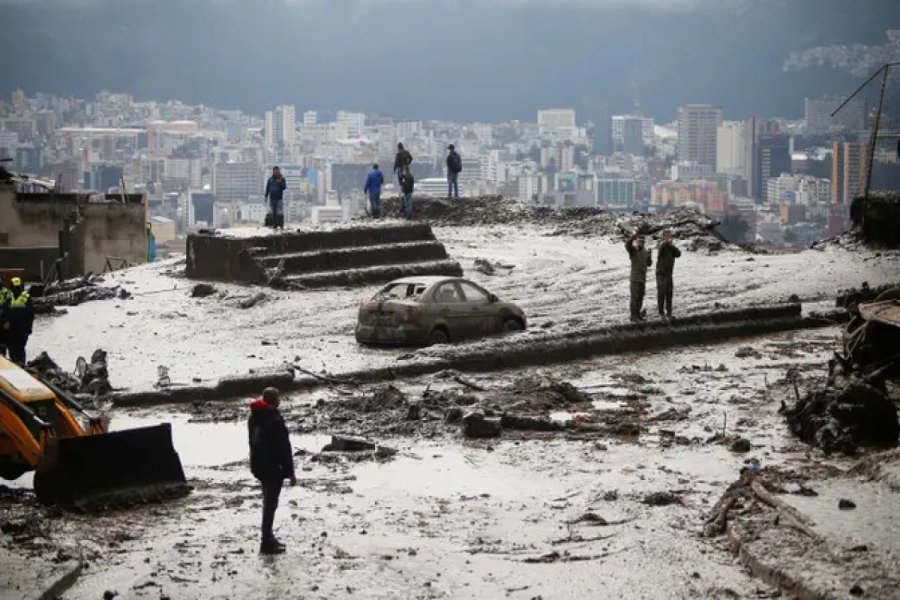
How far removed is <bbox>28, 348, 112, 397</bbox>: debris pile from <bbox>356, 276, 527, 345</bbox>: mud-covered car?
504 centimetres

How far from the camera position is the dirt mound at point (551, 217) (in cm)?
4231

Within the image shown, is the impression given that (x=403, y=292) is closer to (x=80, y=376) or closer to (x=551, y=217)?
(x=80, y=376)

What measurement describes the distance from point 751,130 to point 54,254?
15628 cm

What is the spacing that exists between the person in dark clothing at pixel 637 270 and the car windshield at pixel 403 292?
3960 mm

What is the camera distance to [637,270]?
89.9ft

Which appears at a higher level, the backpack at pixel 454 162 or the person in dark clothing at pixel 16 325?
the backpack at pixel 454 162

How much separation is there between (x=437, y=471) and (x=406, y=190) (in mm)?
26721

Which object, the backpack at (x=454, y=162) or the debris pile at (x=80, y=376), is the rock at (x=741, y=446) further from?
the backpack at (x=454, y=162)

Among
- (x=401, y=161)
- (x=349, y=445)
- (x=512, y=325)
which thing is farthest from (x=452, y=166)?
(x=349, y=445)

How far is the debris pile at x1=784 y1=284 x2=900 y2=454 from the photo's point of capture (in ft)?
55.3

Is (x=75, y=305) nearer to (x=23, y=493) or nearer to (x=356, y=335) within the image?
(x=356, y=335)

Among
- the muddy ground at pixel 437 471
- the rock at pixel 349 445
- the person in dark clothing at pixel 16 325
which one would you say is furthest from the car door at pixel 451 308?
the rock at pixel 349 445

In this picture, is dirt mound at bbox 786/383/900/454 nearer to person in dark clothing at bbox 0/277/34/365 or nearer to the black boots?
the black boots

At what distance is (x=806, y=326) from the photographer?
2828cm
